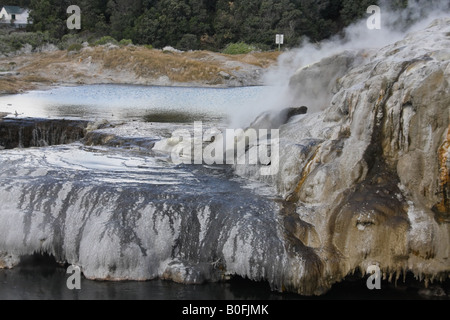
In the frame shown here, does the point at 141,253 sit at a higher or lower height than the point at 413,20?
lower

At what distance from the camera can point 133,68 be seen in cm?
2762

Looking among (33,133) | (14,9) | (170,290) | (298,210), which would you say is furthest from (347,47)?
(14,9)

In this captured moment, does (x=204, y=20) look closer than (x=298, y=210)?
No

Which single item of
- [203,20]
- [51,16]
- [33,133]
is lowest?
[33,133]

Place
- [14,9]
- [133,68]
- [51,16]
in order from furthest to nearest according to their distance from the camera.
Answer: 1. [14,9]
2. [51,16]
3. [133,68]

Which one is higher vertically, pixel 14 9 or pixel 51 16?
pixel 14 9

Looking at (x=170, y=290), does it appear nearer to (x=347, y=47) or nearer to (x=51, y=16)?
(x=347, y=47)

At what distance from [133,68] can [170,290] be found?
23462mm

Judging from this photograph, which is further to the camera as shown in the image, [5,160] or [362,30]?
[362,30]

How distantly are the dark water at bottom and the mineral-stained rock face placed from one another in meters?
0.21

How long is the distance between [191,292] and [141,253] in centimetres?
69
